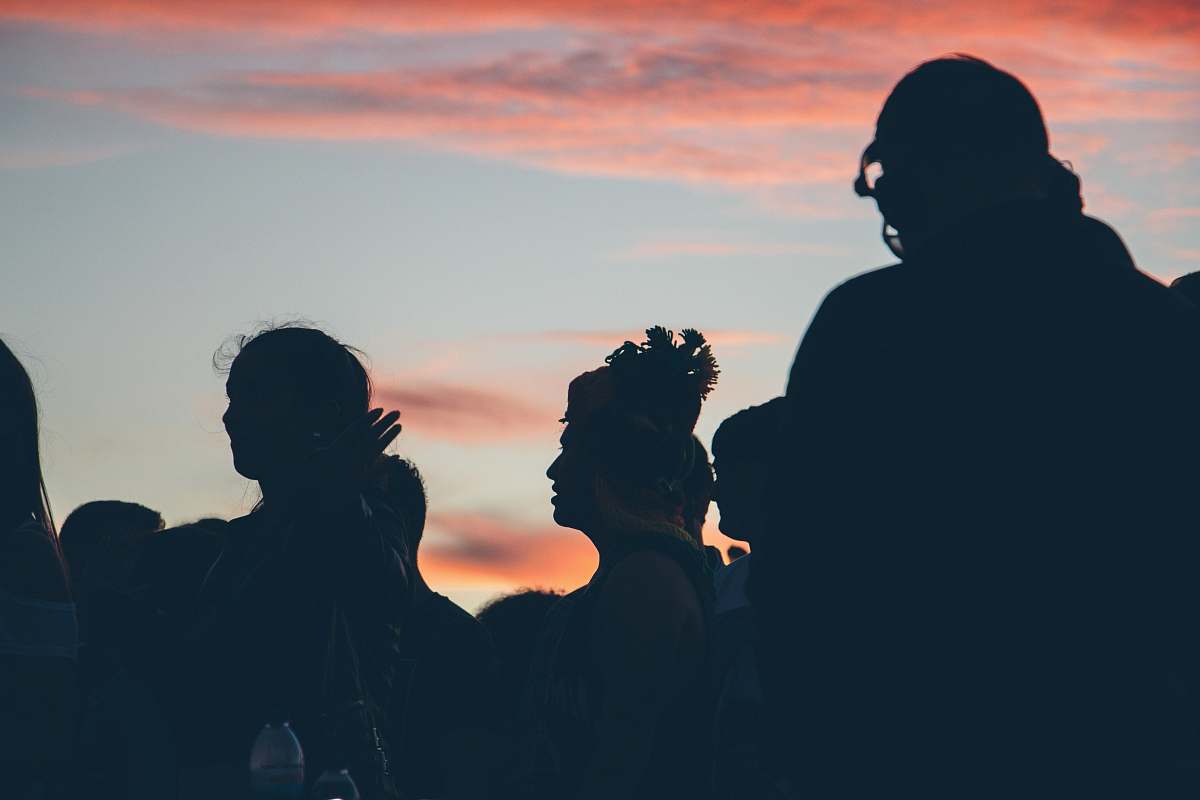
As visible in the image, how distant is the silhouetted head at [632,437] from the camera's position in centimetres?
495

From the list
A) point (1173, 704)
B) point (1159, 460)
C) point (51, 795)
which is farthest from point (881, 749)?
point (51, 795)

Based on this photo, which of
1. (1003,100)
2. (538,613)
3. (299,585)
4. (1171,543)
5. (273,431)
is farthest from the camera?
(538,613)

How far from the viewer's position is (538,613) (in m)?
8.39

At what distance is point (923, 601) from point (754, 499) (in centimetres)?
377

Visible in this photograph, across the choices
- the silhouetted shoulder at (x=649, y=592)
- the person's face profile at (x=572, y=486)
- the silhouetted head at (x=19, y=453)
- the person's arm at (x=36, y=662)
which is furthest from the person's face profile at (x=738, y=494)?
the person's arm at (x=36, y=662)

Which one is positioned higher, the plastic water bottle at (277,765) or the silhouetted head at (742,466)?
the silhouetted head at (742,466)

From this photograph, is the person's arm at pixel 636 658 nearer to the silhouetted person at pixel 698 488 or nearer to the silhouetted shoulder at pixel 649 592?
the silhouetted shoulder at pixel 649 592

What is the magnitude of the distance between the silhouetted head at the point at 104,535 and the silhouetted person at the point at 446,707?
2295 millimetres

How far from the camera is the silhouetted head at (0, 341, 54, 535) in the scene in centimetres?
398

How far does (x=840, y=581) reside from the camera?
2.90 meters

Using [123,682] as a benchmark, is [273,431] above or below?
above

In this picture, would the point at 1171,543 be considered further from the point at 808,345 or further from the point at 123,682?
the point at 123,682

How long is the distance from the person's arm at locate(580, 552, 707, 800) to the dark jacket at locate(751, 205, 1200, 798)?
4.46ft

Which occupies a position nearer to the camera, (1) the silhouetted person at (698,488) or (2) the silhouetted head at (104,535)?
(1) the silhouetted person at (698,488)
